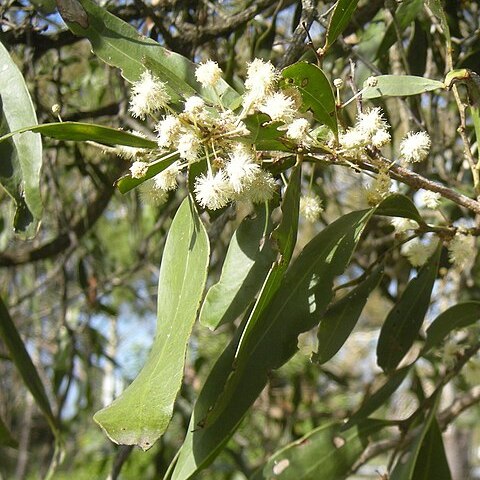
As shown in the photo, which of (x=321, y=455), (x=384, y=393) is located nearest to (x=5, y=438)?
(x=321, y=455)

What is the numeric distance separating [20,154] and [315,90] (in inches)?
16.5

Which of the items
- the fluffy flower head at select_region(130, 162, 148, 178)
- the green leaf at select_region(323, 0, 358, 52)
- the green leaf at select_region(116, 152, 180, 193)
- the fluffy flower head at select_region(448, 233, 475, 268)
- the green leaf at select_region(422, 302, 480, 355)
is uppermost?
the green leaf at select_region(323, 0, 358, 52)

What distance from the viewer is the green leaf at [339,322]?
119 centimetres

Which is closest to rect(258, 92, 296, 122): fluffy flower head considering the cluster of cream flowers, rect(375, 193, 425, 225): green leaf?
the cluster of cream flowers

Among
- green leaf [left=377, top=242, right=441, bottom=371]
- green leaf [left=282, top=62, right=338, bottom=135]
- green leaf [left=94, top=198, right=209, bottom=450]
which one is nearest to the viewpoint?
green leaf [left=94, top=198, right=209, bottom=450]

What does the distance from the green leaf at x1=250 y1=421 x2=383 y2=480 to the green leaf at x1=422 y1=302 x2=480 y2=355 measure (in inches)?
7.8

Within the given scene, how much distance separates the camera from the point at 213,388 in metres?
A: 1.05

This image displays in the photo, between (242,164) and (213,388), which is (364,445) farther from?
(242,164)

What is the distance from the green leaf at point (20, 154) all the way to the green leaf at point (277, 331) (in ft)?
1.07

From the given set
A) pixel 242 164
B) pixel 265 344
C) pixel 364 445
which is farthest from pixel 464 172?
pixel 242 164

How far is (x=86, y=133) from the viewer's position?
930 millimetres

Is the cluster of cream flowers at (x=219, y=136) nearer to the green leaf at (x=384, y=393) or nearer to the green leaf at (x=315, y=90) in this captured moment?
the green leaf at (x=315, y=90)

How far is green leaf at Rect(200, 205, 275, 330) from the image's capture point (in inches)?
40.0

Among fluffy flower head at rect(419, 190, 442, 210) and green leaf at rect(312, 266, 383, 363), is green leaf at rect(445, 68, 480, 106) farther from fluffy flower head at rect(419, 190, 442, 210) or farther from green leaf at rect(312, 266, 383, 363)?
green leaf at rect(312, 266, 383, 363)
